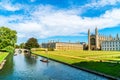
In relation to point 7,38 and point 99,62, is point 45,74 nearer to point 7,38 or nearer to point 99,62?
point 99,62

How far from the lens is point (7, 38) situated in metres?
125

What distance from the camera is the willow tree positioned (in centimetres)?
12206

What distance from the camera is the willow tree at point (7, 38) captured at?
12206 centimetres

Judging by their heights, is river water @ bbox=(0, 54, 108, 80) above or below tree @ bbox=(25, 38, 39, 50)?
below

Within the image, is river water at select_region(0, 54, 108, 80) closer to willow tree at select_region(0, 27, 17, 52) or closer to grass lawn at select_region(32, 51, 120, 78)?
grass lawn at select_region(32, 51, 120, 78)

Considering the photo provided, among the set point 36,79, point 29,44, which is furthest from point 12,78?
point 29,44

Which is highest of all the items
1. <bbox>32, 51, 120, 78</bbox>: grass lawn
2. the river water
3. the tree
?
the tree

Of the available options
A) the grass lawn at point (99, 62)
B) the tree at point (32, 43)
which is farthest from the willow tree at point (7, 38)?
the grass lawn at point (99, 62)

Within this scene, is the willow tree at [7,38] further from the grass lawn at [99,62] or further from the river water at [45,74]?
the river water at [45,74]

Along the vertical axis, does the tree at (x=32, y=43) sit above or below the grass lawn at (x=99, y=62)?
above

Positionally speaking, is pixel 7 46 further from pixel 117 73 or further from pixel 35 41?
pixel 117 73

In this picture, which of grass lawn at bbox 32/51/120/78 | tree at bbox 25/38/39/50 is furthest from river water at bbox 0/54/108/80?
tree at bbox 25/38/39/50

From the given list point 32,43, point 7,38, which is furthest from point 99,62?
point 32,43

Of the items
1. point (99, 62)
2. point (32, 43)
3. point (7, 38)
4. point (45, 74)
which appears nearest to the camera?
point (45, 74)
